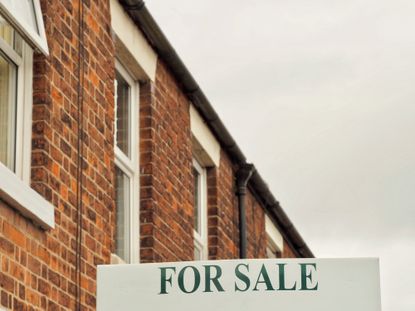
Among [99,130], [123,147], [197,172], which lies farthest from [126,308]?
[197,172]

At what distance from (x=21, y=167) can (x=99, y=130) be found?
4.78 ft

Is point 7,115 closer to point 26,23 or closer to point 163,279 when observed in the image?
point 26,23

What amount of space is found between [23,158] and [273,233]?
32.3ft

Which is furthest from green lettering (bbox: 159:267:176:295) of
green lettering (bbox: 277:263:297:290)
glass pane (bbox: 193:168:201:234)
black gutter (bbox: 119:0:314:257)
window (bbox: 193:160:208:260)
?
glass pane (bbox: 193:168:201:234)

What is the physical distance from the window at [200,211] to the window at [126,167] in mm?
2509

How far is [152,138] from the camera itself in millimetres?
11805

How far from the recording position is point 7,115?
873cm

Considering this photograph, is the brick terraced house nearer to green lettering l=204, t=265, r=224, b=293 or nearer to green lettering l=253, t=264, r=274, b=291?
green lettering l=204, t=265, r=224, b=293

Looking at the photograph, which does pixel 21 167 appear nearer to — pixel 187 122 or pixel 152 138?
pixel 152 138

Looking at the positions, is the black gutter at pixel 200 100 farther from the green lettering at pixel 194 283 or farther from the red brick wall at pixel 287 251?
the green lettering at pixel 194 283

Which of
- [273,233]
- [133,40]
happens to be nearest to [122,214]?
[133,40]

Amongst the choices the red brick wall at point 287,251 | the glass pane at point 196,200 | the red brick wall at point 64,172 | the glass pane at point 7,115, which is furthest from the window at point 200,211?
the glass pane at point 7,115

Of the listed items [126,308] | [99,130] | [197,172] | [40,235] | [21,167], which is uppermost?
[197,172]

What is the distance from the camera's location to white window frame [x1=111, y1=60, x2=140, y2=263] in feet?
37.2
